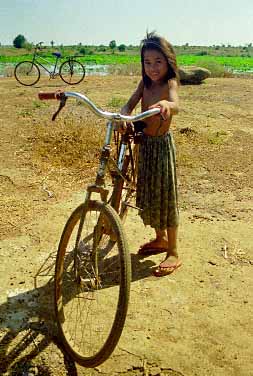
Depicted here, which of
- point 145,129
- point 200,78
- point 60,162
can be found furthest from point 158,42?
point 200,78

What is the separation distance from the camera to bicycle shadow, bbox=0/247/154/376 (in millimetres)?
2438

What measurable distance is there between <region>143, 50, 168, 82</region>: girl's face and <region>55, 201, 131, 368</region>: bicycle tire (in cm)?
98

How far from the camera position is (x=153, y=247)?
3547 mm

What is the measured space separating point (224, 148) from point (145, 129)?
3.52 m

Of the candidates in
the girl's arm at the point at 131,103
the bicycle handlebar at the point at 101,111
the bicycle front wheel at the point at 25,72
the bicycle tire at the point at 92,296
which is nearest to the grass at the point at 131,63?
the bicycle front wheel at the point at 25,72

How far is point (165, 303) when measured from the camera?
2.95m

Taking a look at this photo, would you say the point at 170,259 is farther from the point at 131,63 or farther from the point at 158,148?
the point at 131,63

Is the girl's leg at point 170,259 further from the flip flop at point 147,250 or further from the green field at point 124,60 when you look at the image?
the green field at point 124,60

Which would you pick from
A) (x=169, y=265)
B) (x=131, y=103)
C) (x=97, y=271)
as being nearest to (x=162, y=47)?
(x=131, y=103)

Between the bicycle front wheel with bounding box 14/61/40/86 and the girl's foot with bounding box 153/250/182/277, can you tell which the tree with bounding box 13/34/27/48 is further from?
the girl's foot with bounding box 153/250/182/277

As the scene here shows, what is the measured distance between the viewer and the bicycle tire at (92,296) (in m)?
2.13

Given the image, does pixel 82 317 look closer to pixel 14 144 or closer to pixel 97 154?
pixel 97 154

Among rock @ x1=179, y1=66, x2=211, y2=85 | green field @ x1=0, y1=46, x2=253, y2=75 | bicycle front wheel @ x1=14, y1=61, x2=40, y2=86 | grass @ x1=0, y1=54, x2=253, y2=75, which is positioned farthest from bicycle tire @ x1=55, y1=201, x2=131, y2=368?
grass @ x1=0, y1=54, x2=253, y2=75

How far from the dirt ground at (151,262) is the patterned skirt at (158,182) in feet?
1.43
